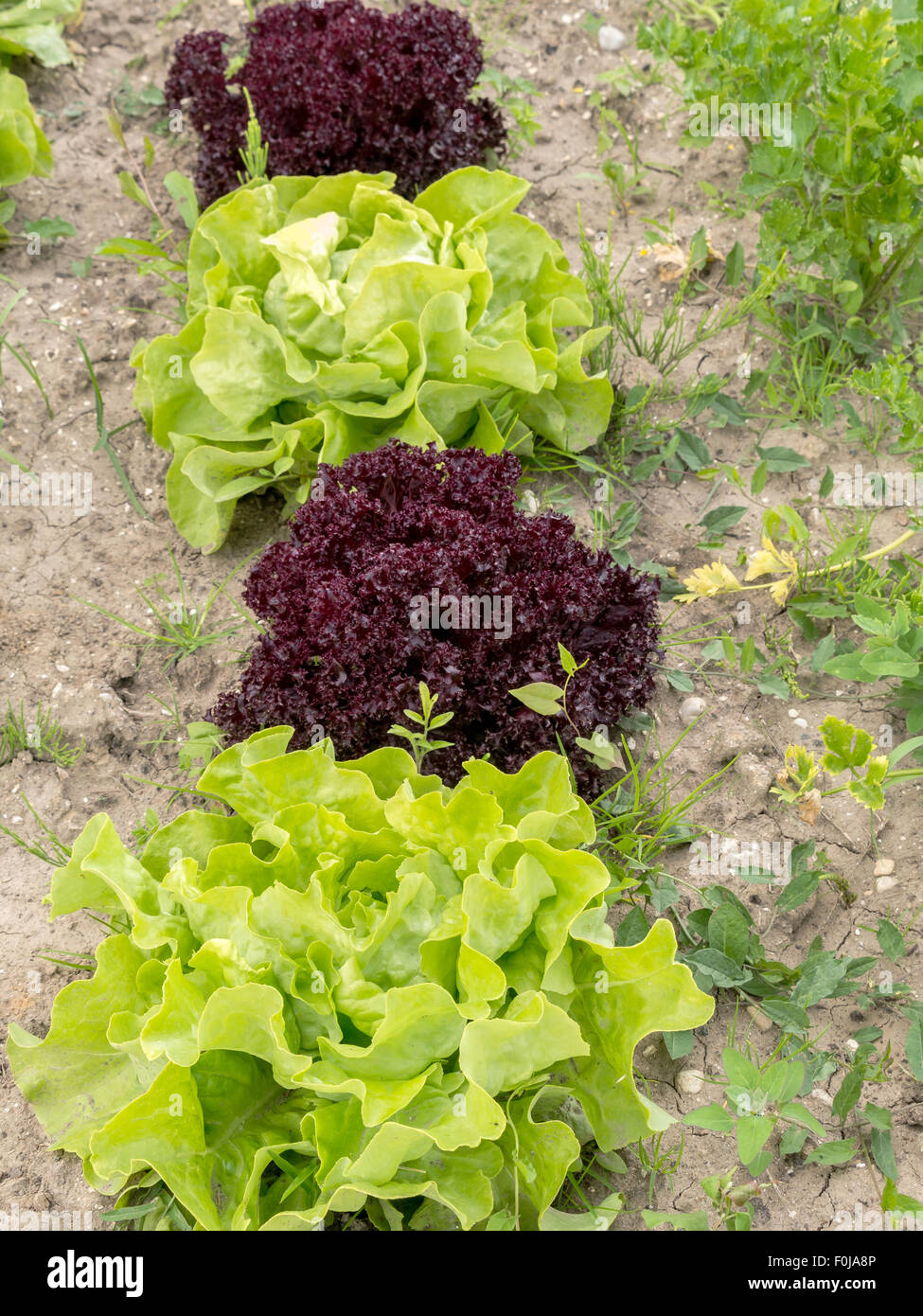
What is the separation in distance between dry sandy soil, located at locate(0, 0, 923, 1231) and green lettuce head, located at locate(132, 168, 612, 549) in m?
0.29

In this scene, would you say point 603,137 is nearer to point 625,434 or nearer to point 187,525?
point 625,434

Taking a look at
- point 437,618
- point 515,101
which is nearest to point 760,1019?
point 437,618

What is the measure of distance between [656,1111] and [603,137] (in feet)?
12.3

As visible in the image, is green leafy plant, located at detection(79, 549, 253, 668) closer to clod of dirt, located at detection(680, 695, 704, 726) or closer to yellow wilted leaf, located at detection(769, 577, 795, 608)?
clod of dirt, located at detection(680, 695, 704, 726)

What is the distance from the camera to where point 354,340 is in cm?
337

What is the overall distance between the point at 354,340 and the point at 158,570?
3.11 ft

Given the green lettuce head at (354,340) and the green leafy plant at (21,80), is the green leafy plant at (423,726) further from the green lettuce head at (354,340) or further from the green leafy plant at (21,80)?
the green leafy plant at (21,80)

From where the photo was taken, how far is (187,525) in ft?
12.0

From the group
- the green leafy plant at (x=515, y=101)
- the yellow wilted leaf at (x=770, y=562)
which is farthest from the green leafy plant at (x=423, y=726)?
the green leafy plant at (x=515, y=101)

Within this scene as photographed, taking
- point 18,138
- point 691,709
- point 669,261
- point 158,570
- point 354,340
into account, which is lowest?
point 691,709

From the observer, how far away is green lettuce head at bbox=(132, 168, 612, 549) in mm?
3361

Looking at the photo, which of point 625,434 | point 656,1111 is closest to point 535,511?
point 625,434

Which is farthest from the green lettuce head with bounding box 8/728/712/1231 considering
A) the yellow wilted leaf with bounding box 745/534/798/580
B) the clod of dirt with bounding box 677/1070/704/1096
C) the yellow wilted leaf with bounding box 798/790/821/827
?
the yellow wilted leaf with bounding box 745/534/798/580

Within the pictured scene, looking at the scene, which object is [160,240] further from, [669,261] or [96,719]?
[96,719]
